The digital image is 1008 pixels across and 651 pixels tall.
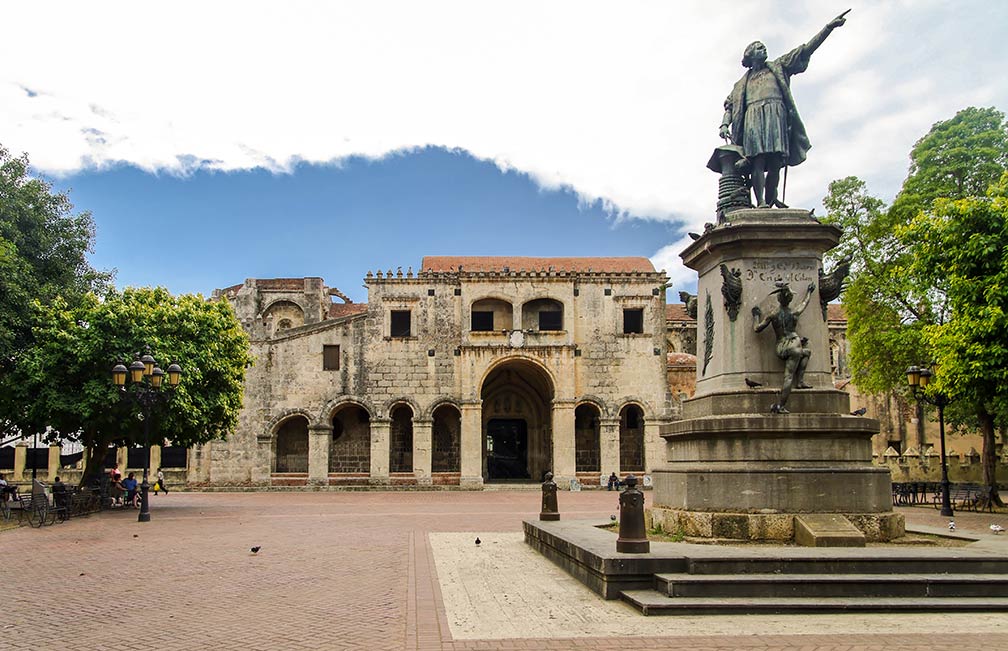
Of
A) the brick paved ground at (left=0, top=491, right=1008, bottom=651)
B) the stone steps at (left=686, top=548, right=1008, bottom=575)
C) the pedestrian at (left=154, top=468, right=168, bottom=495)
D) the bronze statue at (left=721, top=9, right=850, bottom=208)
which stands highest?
the bronze statue at (left=721, top=9, right=850, bottom=208)

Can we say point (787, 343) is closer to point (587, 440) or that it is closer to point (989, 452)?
point (989, 452)

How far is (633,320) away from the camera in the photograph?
130ft

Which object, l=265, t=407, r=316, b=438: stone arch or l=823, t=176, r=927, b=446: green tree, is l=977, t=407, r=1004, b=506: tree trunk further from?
l=265, t=407, r=316, b=438: stone arch

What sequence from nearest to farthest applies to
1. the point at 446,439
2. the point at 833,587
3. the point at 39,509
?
the point at 833,587, the point at 39,509, the point at 446,439

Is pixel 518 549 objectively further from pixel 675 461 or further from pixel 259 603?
pixel 259 603

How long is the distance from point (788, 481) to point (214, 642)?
22.2 feet

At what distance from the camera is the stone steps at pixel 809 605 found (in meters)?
8.08

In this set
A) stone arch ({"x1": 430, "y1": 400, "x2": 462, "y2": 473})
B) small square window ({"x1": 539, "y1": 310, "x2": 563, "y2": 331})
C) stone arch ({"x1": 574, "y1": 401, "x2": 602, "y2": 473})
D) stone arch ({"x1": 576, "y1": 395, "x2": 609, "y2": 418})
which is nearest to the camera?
stone arch ({"x1": 576, "y1": 395, "x2": 609, "y2": 418})

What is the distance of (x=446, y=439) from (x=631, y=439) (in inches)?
357

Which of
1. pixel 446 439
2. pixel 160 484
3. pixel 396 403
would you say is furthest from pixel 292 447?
pixel 446 439

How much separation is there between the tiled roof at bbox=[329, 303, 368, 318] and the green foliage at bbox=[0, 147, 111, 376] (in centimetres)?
2156

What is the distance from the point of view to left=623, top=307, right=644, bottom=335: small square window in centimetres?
3938

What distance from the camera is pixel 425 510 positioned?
24922 mm

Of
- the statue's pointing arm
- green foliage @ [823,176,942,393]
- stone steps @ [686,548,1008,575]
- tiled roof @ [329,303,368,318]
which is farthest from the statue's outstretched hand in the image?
tiled roof @ [329,303,368,318]
